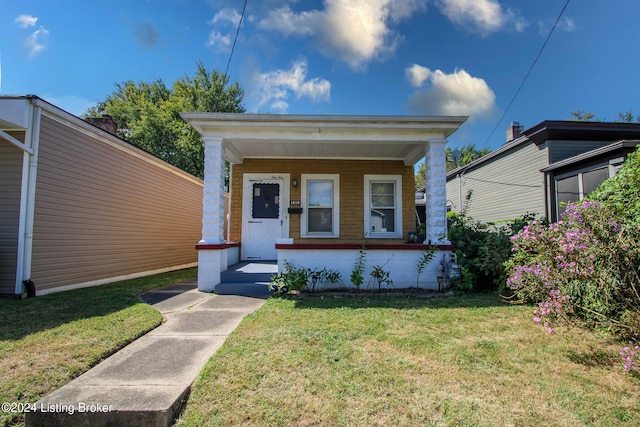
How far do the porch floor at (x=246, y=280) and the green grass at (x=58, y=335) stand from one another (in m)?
1.30

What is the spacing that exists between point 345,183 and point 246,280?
343 cm

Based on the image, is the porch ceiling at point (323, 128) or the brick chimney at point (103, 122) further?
the brick chimney at point (103, 122)

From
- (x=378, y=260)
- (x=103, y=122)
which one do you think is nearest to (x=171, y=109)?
(x=103, y=122)

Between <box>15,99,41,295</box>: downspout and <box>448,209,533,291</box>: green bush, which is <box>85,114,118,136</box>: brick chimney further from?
<box>448,209,533,291</box>: green bush

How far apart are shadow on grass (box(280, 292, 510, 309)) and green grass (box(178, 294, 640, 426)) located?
69cm

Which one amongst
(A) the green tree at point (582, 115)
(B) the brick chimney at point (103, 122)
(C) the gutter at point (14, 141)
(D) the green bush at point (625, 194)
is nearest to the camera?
(D) the green bush at point (625, 194)

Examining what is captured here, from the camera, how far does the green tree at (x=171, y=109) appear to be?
18.2 metres

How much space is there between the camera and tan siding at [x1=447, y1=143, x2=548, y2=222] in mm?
9125

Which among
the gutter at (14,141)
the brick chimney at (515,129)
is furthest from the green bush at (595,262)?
the brick chimney at (515,129)

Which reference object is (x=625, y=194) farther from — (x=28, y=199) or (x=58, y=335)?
(x=28, y=199)

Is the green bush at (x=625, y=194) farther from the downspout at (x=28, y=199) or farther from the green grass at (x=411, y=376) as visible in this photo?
the downspout at (x=28, y=199)

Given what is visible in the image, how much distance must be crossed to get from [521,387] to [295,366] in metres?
1.72

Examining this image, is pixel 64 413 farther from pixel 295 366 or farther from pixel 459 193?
pixel 459 193

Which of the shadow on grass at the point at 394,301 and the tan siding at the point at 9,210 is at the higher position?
the tan siding at the point at 9,210
